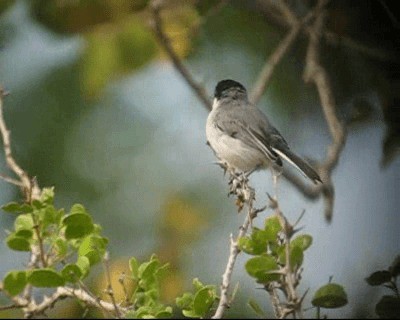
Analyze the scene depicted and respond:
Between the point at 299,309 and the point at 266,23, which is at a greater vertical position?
the point at 266,23

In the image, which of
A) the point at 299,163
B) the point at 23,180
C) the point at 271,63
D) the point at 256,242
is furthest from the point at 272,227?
the point at 271,63

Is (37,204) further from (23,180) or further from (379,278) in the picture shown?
(379,278)

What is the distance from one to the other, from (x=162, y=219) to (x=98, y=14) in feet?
1.42

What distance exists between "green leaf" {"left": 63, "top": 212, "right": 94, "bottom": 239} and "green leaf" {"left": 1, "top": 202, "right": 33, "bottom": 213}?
30mm

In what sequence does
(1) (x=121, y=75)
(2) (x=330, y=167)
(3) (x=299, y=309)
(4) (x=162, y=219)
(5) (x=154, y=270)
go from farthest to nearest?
(1) (x=121, y=75) → (4) (x=162, y=219) → (2) (x=330, y=167) → (5) (x=154, y=270) → (3) (x=299, y=309)

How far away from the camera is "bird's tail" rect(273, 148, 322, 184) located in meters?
1.20

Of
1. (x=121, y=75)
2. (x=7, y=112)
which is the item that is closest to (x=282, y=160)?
(x=121, y=75)

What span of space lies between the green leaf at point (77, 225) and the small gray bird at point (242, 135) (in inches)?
22.5

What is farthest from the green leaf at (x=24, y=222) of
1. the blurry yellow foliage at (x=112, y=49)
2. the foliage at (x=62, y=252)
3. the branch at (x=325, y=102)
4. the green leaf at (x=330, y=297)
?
the blurry yellow foliage at (x=112, y=49)

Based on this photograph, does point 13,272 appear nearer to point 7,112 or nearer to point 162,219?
point 162,219

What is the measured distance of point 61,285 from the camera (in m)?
0.69

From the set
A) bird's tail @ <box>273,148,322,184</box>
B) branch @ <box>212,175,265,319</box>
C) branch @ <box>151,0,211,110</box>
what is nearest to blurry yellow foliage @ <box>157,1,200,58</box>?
branch @ <box>151,0,211,110</box>

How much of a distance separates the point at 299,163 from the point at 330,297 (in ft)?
1.95

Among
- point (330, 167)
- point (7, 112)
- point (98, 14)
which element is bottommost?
point (330, 167)
